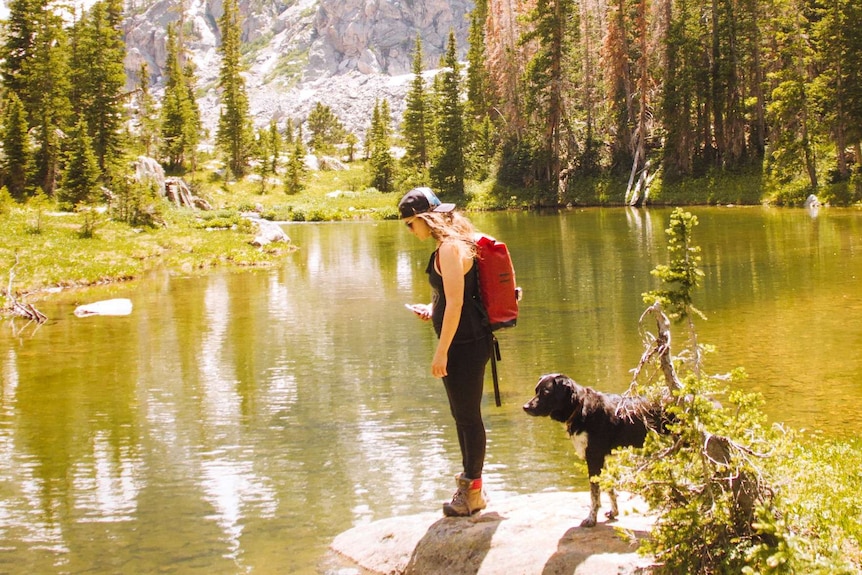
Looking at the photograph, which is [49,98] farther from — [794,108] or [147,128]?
[794,108]

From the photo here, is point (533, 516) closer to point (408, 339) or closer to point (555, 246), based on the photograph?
point (408, 339)

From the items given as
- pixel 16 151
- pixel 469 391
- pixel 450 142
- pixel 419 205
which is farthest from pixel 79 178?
pixel 469 391

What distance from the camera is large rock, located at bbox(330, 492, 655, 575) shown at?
4.43 metres

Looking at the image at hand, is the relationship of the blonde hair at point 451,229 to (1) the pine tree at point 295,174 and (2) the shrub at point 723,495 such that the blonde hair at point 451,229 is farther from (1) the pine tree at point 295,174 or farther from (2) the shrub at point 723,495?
(1) the pine tree at point 295,174

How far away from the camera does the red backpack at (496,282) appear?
4.95m

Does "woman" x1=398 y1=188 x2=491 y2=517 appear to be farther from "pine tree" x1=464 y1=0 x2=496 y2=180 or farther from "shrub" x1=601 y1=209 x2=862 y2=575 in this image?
"pine tree" x1=464 y1=0 x2=496 y2=180

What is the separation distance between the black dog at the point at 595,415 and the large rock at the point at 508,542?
274mm

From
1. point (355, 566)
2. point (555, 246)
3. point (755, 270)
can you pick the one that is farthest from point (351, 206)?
point (355, 566)

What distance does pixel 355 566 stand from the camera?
5395 millimetres

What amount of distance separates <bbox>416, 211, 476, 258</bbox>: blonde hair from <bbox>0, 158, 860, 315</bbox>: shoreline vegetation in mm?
15678

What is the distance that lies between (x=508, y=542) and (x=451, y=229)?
2015mm

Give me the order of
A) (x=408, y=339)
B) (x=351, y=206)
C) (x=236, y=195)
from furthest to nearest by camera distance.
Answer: (x=236, y=195) < (x=351, y=206) < (x=408, y=339)

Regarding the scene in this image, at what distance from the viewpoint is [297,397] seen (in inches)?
415

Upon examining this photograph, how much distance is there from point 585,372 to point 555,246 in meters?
17.1
